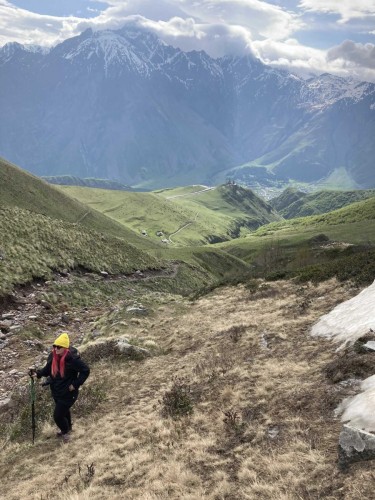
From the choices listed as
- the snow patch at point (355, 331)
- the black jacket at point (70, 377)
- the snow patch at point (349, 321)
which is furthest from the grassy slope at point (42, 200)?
the snow patch at point (355, 331)

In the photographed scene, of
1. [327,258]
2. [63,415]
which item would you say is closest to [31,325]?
[63,415]

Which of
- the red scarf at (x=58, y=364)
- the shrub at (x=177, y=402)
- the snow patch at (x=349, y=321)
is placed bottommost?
the shrub at (x=177, y=402)

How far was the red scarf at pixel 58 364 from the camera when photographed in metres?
13.5

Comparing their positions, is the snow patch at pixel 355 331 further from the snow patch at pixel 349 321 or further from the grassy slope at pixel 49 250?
the grassy slope at pixel 49 250

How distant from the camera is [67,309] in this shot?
114ft

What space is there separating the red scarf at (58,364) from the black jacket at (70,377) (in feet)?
0.32

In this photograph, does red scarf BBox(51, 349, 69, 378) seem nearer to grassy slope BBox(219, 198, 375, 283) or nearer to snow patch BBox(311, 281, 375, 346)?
snow patch BBox(311, 281, 375, 346)

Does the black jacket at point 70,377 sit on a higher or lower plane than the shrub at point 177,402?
higher

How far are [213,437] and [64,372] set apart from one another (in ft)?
17.5

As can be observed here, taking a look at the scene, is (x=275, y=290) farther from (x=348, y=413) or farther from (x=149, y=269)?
(x=149, y=269)

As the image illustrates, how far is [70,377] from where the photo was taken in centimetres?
1373

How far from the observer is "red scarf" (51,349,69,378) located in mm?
13508

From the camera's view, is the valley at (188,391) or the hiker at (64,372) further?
the hiker at (64,372)

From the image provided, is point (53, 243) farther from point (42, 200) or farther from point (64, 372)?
point (42, 200)
